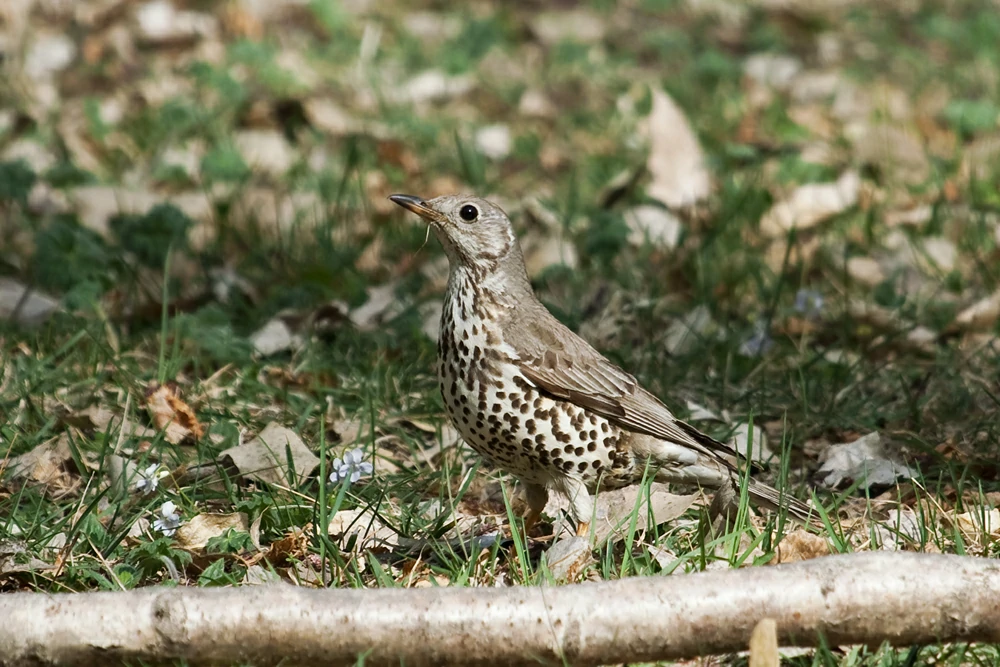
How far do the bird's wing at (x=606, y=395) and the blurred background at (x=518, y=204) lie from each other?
219mm

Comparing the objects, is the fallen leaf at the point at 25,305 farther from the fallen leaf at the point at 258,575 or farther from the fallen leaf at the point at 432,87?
the fallen leaf at the point at 432,87

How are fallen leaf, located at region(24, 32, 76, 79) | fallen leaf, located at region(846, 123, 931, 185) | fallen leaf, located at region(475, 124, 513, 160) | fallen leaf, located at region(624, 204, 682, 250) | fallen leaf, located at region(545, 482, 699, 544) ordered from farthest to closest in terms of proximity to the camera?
fallen leaf, located at region(24, 32, 76, 79), fallen leaf, located at region(475, 124, 513, 160), fallen leaf, located at region(846, 123, 931, 185), fallen leaf, located at region(624, 204, 682, 250), fallen leaf, located at region(545, 482, 699, 544)

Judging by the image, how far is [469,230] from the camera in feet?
16.1

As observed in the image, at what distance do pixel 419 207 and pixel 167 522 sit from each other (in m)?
1.42

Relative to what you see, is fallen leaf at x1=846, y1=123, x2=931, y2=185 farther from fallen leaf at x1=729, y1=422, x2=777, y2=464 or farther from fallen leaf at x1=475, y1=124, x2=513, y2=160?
fallen leaf at x1=729, y1=422, x2=777, y2=464

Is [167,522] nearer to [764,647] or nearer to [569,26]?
[764,647]

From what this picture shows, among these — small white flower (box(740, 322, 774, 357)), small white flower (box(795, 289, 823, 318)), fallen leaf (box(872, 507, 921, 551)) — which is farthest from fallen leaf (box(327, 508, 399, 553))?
small white flower (box(795, 289, 823, 318))

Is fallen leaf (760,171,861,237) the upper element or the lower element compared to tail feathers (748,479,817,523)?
upper

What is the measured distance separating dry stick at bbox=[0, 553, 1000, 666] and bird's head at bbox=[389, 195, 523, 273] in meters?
1.90

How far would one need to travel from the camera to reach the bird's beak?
485cm

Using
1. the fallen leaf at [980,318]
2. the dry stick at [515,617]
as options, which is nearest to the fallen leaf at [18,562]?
the dry stick at [515,617]

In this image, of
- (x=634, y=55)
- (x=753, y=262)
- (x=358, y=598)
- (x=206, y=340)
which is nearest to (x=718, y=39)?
(x=634, y=55)

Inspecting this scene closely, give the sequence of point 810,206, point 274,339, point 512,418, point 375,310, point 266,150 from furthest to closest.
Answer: point 266,150, point 810,206, point 375,310, point 274,339, point 512,418

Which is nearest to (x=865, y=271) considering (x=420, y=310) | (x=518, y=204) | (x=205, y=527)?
(x=518, y=204)
